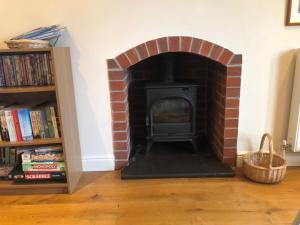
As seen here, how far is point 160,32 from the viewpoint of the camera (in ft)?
6.77

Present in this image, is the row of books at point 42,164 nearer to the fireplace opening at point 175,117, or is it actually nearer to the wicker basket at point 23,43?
the fireplace opening at point 175,117

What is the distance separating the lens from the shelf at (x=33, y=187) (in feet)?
6.55

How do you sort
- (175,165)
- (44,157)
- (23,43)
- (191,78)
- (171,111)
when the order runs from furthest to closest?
(191,78)
(171,111)
(175,165)
(44,157)
(23,43)

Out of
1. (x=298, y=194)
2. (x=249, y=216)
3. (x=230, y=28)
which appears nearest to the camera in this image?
(x=249, y=216)

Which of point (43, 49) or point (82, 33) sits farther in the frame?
point (82, 33)

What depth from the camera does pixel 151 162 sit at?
93.7 inches

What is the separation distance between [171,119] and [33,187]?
1.25 m

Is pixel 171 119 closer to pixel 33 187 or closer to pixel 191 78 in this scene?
pixel 191 78

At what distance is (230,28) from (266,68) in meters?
0.42

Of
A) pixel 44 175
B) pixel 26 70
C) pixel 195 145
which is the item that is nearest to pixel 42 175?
pixel 44 175

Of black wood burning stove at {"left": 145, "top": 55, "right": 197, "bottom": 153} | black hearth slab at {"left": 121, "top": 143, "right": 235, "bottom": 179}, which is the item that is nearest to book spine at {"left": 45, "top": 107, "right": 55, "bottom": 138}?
black hearth slab at {"left": 121, "top": 143, "right": 235, "bottom": 179}

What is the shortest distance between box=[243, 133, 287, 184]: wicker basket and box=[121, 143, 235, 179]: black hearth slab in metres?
0.15

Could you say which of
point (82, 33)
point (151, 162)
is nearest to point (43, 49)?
point (82, 33)

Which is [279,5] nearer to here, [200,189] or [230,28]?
[230,28]
